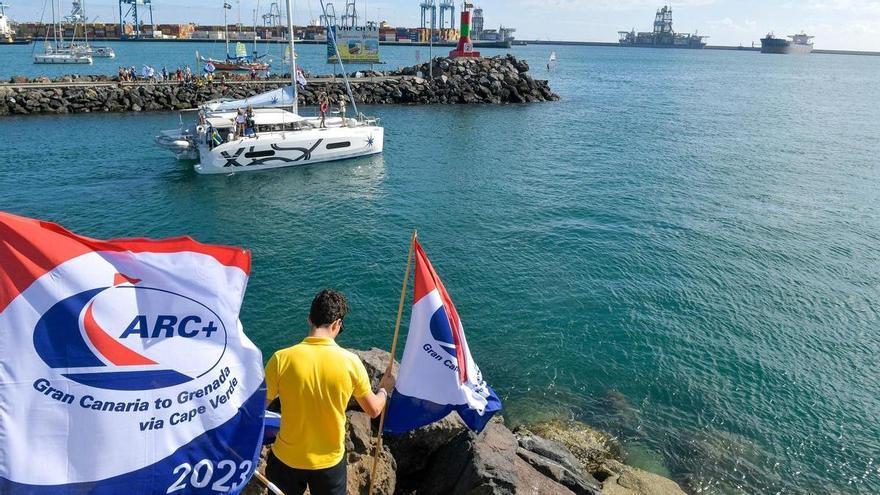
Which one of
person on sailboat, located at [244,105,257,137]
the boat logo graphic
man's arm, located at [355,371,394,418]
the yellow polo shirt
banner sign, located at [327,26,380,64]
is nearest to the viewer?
the boat logo graphic

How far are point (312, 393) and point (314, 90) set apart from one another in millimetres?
56216

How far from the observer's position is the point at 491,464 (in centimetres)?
778

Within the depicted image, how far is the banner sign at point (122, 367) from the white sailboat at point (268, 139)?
2716 cm

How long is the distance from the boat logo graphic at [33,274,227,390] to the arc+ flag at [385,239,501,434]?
2.32m

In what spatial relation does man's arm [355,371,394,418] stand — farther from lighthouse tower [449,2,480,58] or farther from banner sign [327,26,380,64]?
lighthouse tower [449,2,480,58]

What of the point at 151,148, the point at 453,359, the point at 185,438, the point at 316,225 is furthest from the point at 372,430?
the point at 151,148

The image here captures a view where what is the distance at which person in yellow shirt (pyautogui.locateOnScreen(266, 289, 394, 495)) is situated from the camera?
4.72 m

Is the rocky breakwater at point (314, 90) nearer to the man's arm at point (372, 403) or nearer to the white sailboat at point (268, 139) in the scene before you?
the white sailboat at point (268, 139)

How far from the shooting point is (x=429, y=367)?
6.48m

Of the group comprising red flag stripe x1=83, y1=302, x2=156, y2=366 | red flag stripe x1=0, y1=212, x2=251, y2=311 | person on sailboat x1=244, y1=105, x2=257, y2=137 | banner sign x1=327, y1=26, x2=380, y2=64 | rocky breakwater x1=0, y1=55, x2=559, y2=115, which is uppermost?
banner sign x1=327, y1=26, x2=380, y2=64

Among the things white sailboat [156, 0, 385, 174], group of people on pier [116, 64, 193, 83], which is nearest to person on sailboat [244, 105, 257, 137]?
white sailboat [156, 0, 385, 174]

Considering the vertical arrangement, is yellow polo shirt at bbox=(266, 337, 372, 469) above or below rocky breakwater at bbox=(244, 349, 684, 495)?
above

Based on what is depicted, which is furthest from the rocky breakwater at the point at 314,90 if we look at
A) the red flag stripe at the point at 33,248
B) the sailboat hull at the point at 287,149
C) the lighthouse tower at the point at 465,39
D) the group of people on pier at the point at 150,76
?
the red flag stripe at the point at 33,248

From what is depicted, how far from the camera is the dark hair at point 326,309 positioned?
4812mm
